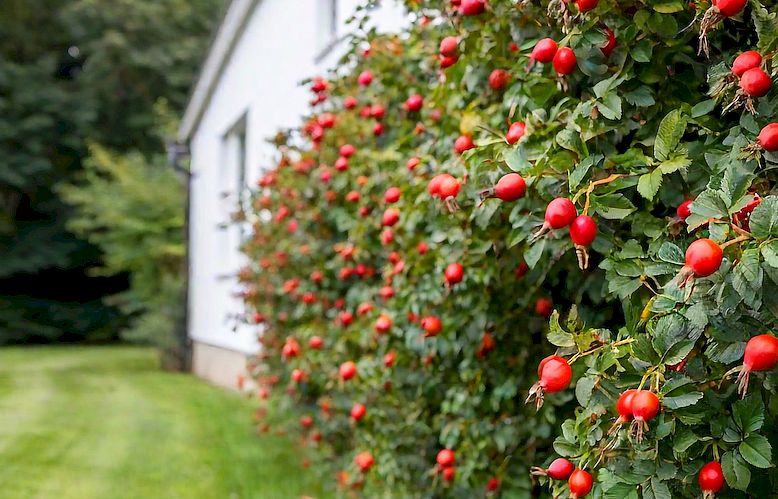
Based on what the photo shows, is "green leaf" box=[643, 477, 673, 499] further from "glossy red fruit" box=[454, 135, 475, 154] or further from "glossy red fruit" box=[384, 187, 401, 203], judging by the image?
"glossy red fruit" box=[384, 187, 401, 203]

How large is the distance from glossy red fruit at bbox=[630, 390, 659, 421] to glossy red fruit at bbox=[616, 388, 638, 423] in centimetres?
2

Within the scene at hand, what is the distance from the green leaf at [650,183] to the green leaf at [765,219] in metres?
0.30

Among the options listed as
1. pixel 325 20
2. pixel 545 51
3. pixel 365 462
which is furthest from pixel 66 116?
pixel 545 51

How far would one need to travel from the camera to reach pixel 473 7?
211 centimetres

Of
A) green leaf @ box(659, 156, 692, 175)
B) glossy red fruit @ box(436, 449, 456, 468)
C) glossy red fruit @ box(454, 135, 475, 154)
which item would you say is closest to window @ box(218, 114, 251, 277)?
glossy red fruit @ box(436, 449, 456, 468)

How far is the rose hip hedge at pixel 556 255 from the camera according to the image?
4.33 feet

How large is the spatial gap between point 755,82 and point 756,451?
0.62 metres

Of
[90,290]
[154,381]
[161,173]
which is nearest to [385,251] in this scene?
[154,381]

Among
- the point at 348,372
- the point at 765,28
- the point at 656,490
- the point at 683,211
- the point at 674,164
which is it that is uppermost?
the point at 765,28

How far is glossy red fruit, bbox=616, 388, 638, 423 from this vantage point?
1.29m

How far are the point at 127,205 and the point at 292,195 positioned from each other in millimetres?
9158

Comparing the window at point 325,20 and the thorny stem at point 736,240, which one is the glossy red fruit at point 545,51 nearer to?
the thorny stem at point 736,240

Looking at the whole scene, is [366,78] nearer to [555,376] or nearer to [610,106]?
[610,106]

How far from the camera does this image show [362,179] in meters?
3.41
